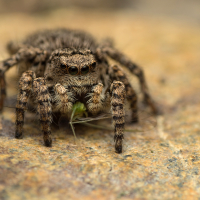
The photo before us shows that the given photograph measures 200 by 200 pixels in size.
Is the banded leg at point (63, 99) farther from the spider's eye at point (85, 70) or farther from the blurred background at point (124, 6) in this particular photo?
the blurred background at point (124, 6)

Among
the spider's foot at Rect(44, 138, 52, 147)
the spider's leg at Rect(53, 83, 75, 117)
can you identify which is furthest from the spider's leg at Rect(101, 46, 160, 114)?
the spider's foot at Rect(44, 138, 52, 147)

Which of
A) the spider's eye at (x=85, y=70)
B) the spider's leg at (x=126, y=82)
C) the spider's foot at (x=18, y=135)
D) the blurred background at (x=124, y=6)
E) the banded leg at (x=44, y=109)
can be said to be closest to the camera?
the banded leg at (x=44, y=109)

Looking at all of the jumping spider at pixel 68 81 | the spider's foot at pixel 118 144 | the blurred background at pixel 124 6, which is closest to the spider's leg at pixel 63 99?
the jumping spider at pixel 68 81

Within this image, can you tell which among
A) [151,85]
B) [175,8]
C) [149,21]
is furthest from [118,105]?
[175,8]

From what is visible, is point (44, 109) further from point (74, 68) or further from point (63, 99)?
point (74, 68)

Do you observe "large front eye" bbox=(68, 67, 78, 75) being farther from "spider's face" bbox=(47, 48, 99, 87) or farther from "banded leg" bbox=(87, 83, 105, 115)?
"banded leg" bbox=(87, 83, 105, 115)

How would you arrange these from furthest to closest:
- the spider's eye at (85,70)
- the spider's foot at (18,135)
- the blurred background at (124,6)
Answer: the blurred background at (124,6), the spider's eye at (85,70), the spider's foot at (18,135)

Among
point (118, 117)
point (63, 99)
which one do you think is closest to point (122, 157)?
point (118, 117)
